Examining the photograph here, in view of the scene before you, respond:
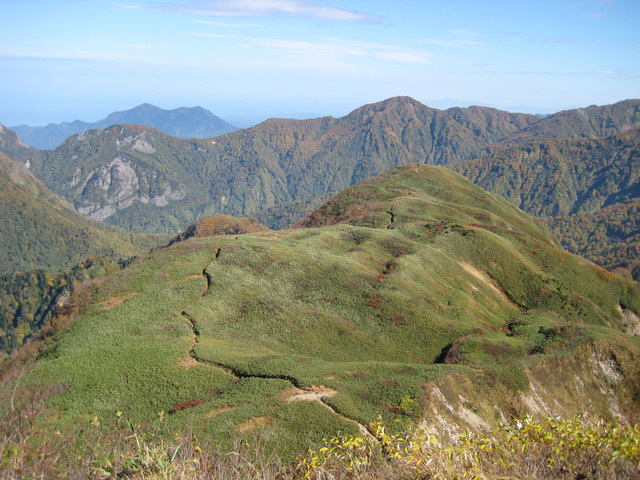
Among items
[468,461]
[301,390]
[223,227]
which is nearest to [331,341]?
[301,390]

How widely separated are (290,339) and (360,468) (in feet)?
125

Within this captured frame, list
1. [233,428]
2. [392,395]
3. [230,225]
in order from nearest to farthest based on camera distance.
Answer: [233,428]
[392,395]
[230,225]

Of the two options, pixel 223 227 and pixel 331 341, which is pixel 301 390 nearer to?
pixel 331 341

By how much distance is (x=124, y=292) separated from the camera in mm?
53125

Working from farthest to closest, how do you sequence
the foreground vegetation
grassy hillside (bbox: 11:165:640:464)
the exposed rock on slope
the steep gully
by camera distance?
the exposed rock on slope, grassy hillside (bbox: 11:165:640:464), the steep gully, the foreground vegetation

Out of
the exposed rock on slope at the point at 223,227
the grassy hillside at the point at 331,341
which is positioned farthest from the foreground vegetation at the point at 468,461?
the exposed rock on slope at the point at 223,227

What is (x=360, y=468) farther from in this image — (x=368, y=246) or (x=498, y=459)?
(x=368, y=246)

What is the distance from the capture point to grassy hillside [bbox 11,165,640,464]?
103 ft

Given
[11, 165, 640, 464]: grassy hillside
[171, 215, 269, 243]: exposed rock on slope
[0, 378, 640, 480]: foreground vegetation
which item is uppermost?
[0, 378, 640, 480]: foreground vegetation

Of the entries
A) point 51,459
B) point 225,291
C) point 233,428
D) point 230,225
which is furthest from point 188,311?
point 230,225

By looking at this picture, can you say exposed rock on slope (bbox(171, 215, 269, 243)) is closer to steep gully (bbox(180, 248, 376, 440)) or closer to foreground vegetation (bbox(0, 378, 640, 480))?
steep gully (bbox(180, 248, 376, 440))

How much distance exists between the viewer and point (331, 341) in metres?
49.0

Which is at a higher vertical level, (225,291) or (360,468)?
(360,468)

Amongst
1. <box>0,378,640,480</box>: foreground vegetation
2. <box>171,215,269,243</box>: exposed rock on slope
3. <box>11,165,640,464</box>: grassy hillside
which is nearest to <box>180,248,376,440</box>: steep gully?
<box>11,165,640,464</box>: grassy hillside
